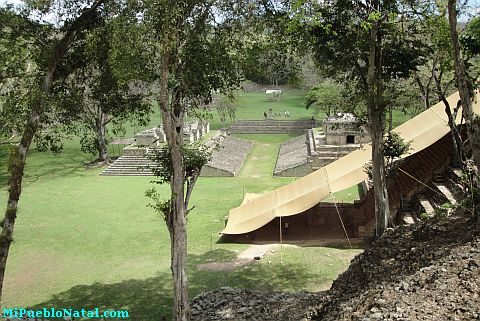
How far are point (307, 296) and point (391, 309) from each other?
4.24 m

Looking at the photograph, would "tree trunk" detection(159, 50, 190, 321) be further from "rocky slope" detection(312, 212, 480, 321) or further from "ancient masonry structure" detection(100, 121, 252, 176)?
"ancient masonry structure" detection(100, 121, 252, 176)

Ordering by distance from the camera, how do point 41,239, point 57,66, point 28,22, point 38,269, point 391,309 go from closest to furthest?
point 391,309 < point 28,22 < point 57,66 < point 38,269 < point 41,239

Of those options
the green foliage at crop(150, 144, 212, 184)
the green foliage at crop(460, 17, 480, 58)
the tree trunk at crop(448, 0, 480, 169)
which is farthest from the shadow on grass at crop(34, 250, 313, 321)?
the green foliage at crop(460, 17, 480, 58)

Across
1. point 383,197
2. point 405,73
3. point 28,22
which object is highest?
point 28,22

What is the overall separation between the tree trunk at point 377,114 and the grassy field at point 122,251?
2.58 metres

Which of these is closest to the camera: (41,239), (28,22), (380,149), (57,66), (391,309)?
(391,309)

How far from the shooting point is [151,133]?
111ft

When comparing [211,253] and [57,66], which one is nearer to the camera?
[57,66]

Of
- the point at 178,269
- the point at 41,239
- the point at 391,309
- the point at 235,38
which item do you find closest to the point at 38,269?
the point at 41,239

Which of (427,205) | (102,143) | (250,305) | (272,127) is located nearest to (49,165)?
(102,143)

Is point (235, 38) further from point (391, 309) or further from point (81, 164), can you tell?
point (81, 164)

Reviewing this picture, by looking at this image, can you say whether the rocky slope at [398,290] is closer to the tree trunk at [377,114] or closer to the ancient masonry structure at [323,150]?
the tree trunk at [377,114]

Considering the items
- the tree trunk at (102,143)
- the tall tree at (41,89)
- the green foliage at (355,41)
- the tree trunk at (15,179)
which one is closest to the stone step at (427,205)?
the green foliage at (355,41)

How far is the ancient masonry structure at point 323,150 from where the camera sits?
1112 inches
